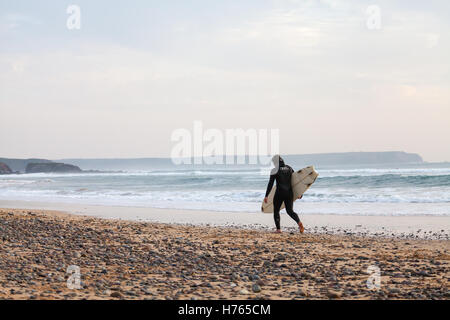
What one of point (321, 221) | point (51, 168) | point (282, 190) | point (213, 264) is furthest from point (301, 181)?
point (51, 168)

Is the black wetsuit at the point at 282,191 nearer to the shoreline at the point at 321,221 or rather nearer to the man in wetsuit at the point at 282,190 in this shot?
the man in wetsuit at the point at 282,190

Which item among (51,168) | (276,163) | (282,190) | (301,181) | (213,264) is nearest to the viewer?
(213,264)

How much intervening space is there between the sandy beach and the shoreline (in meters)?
0.93

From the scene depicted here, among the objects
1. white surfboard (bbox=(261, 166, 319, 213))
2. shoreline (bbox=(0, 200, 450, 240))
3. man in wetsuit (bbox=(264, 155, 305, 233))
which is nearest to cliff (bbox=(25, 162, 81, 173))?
shoreline (bbox=(0, 200, 450, 240))

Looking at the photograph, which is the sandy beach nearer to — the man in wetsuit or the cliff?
the man in wetsuit

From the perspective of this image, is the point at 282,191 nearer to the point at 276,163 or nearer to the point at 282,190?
the point at 282,190

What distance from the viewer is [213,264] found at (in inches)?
283

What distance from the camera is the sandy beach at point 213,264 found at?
5.45 meters

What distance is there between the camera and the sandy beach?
17.9 ft

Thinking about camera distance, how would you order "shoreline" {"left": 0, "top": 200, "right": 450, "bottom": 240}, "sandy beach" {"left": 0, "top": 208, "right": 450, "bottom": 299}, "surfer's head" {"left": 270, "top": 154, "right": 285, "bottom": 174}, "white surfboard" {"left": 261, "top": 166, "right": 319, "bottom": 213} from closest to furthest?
"sandy beach" {"left": 0, "top": 208, "right": 450, "bottom": 299}
"shoreline" {"left": 0, "top": 200, "right": 450, "bottom": 240}
"surfer's head" {"left": 270, "top": 154, "right": 285, "bottom": 174}
"white surfboard" {"left": 261, "top": 166, "right": 319, "bottom": 213}

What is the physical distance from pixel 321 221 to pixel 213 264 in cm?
706

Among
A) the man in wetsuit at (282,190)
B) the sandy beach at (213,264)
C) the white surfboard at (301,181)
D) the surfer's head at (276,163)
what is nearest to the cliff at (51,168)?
the white surfboard at (301,181)
